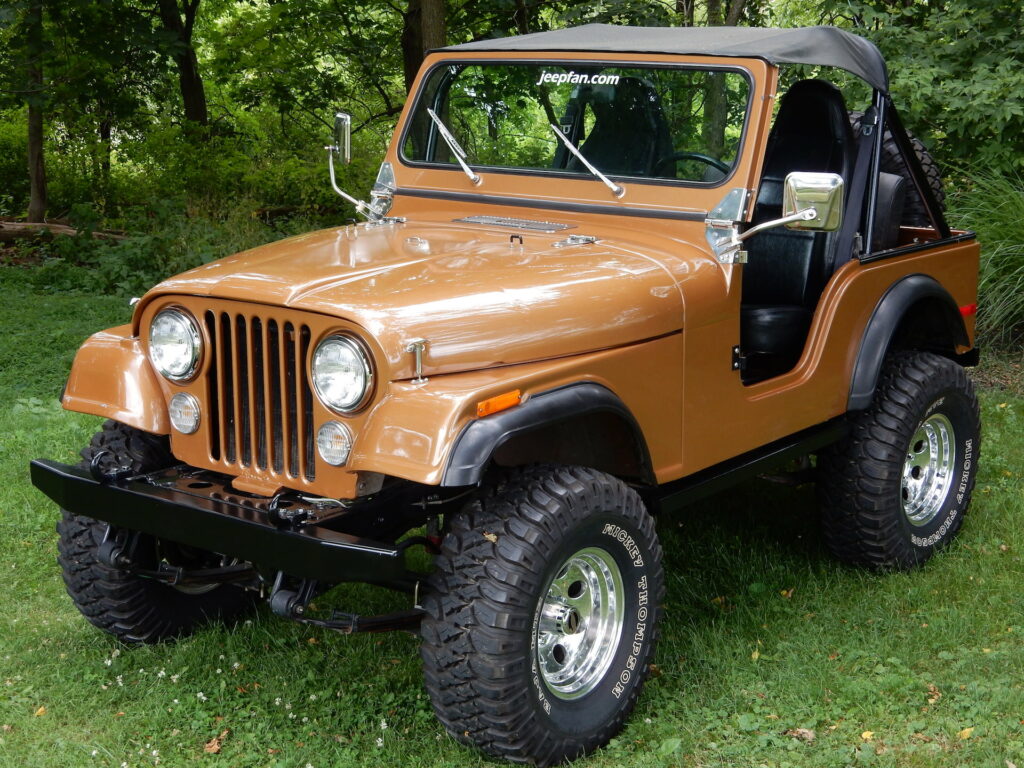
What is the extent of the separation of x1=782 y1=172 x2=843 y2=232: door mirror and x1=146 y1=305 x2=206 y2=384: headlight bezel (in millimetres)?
1832

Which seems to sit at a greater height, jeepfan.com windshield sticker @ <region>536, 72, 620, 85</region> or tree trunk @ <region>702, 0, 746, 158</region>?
jeepfan.com windshield sticker @ <region>536, 72, 620, 85</region>

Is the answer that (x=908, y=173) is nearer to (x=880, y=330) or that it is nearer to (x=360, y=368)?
(x=880, y=330)

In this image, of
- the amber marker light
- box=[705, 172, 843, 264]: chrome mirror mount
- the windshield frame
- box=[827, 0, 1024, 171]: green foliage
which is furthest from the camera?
box=[827, 0, 1024, 171]: green foliage

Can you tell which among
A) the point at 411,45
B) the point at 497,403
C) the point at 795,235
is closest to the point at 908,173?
the point at 795,235

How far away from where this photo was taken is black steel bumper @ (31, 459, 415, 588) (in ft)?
9.78

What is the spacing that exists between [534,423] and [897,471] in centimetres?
212

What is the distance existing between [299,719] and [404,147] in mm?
2317

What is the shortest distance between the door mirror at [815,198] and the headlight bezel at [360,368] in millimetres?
1420

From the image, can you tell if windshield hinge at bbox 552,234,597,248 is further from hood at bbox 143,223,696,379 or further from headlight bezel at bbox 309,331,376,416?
headlight bezel at bbox 309,331,376,416

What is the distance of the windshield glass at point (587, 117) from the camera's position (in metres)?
4.16

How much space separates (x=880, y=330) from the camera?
445 cm

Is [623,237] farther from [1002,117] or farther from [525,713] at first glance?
[1002,117]

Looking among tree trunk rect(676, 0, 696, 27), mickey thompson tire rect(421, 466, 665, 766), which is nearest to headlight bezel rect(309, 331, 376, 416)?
mickey thompson tire rect(421, 466, 665, 766)

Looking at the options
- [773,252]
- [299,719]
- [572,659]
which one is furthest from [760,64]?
[299,719]
